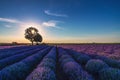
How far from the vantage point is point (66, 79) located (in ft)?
25.2

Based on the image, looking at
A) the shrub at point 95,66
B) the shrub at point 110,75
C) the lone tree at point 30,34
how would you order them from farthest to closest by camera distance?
the lone tree at point 30,34 → the shrub at point 95,66 → the shrub at point 110,75

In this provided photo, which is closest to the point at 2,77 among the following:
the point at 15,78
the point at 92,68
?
the point at 15,78

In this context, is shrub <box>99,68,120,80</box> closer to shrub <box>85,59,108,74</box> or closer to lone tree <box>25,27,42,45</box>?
shrub <box>85,59,108,74</box>

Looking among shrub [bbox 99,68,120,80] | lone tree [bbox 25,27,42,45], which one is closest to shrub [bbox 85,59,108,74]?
shrub [bbox 99,68,120,80]

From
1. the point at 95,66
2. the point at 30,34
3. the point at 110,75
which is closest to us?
the point at 110,75

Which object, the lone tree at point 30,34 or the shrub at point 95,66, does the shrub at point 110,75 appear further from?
the lone tree at point 30,34

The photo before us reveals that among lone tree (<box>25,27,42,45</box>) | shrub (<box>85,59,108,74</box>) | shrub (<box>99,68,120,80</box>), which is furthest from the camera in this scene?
lone tree (<box>25,27,42,45</box>)

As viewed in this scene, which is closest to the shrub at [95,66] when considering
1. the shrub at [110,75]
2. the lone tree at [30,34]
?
the shrub at [110,75]

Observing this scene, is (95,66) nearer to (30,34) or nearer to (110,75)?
(110,75)

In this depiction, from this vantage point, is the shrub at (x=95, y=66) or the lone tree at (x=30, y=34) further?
the lone tree at (x=30, y=34)

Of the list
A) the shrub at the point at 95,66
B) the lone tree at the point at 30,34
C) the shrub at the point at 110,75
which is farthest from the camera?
the lone tree at the point at 30,34

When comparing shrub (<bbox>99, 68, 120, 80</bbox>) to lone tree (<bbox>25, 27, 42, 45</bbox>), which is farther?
lone tree (<bbox>25, 27, 42, 45</bbox>)

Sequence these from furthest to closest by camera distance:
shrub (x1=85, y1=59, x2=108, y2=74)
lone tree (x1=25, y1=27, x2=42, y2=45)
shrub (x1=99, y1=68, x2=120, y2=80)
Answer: lone tree (x1=25, y1=27, x2=42, y2=45) < shrub (x1=85, y1=59, x2=108, y2=74) < shrub (x1=99, y1=68, x2=120, y2=80)

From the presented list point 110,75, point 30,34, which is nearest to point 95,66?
point 110,75
